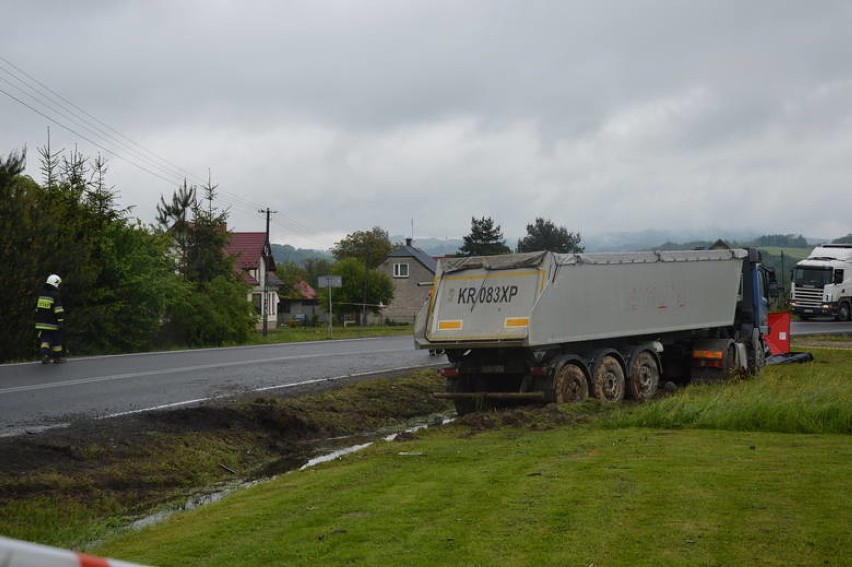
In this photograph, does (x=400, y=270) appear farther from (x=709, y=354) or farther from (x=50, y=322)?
(x=709, y=354)

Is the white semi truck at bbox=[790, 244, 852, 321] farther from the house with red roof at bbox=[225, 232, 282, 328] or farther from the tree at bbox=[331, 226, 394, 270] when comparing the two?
the tree at bbox=[331, 226, 394, 270]

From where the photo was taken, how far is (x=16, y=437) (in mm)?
11578

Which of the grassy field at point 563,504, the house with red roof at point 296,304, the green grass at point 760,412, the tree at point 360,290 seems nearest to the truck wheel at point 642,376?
the green grass at point 760,412

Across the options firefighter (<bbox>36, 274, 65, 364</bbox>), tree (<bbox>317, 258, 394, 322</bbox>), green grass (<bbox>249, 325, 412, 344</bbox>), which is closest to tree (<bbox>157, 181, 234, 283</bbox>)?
green grass (<bbox>249, 325, 412, 344</bbox>)

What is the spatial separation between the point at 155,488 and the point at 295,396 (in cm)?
614

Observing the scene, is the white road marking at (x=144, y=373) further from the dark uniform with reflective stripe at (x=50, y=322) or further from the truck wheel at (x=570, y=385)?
the truck wheel at (x=570, y=385)

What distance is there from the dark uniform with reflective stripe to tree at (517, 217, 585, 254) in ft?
301

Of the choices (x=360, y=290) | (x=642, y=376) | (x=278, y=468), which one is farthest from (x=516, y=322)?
(x=360, y=290)

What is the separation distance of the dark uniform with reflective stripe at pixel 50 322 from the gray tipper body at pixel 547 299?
9054mm

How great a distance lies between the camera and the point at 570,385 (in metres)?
15.9

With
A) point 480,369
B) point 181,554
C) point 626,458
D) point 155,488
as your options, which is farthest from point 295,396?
point 181,554

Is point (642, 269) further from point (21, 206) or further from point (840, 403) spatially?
point (21, 206)

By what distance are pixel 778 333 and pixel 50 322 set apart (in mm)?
17672

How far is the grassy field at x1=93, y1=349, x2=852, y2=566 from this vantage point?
618 cm
